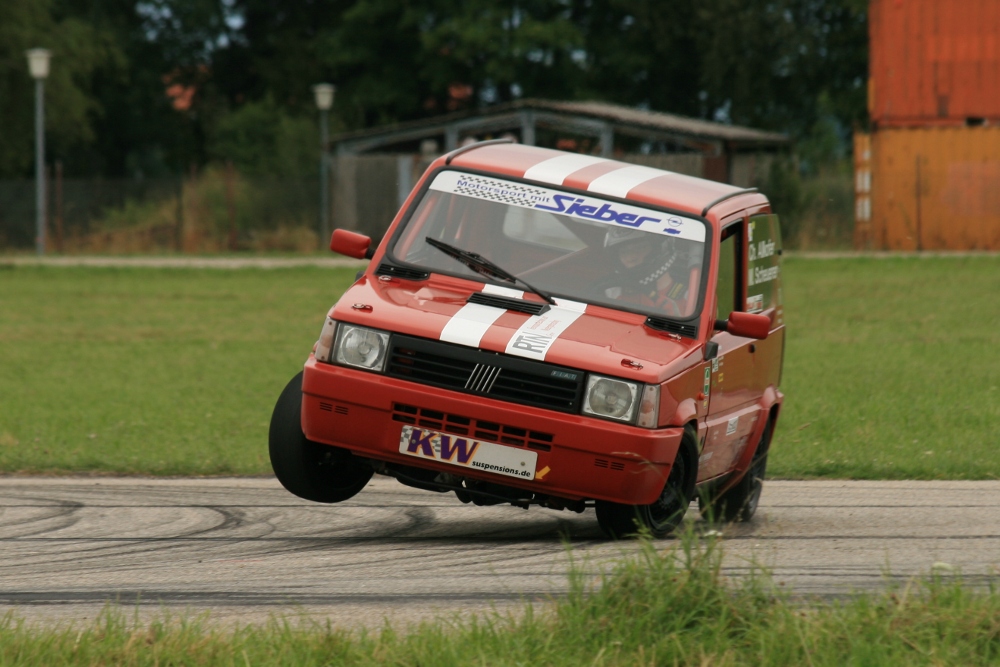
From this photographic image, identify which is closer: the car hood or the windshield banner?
the car hood

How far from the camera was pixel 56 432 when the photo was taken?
1116 centimetres

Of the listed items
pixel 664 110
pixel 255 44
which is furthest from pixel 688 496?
pixel 255 44

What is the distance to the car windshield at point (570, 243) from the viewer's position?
24.8ft

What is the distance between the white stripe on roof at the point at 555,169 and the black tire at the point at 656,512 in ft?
5.56

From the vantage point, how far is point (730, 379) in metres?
7.90

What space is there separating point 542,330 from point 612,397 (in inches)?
18.9

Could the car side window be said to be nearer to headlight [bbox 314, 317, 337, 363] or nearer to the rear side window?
the rear side window

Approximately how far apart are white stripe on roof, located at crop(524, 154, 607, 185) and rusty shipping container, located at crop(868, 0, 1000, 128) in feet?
96.9

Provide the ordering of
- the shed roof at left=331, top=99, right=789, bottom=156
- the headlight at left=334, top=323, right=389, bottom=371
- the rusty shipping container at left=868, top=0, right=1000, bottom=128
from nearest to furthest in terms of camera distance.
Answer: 1. the headlight at left=334, top=323, right=389, bottom=371
2. the rusty shipping container at left=868, top=0, right=1000, bottom=128
3. the shed roof at left=331, top=99, right=789, bottom=156

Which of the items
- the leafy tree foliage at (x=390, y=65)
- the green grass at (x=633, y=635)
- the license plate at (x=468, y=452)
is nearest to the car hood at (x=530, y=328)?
the license plate at (x=468, y=452)

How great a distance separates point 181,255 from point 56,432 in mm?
26053

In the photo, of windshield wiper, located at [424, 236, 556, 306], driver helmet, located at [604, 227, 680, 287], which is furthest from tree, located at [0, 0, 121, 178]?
driver helmet, located at [604, 227, 680, 287]

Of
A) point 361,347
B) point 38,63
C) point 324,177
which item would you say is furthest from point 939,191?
point 361,347

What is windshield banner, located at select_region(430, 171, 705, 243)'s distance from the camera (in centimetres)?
775
